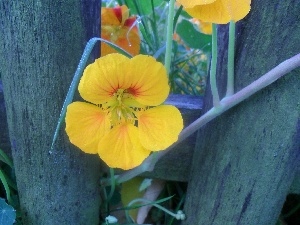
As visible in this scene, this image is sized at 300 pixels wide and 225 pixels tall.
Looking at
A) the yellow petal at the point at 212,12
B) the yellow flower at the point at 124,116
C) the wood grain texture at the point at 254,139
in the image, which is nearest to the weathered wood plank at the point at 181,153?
the wood grain texture at the point at 254,139

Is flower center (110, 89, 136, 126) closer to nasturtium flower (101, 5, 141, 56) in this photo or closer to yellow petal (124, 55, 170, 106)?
yellow petal (124, 55, 170, 106)

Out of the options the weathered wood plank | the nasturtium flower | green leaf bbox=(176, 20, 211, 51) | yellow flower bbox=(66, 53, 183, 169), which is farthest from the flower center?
green leaf bbox=(176, 20, 211, 51)

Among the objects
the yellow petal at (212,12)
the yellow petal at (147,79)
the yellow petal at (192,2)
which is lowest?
the yellow petal at (147,79)

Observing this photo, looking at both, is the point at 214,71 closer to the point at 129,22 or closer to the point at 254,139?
the point at 254,139

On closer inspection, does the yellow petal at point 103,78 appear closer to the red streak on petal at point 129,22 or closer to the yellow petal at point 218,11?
the yellow petal at point 218,11

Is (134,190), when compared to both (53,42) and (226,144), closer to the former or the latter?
(226,144)

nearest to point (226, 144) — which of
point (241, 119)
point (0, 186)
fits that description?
point (241, 119)
